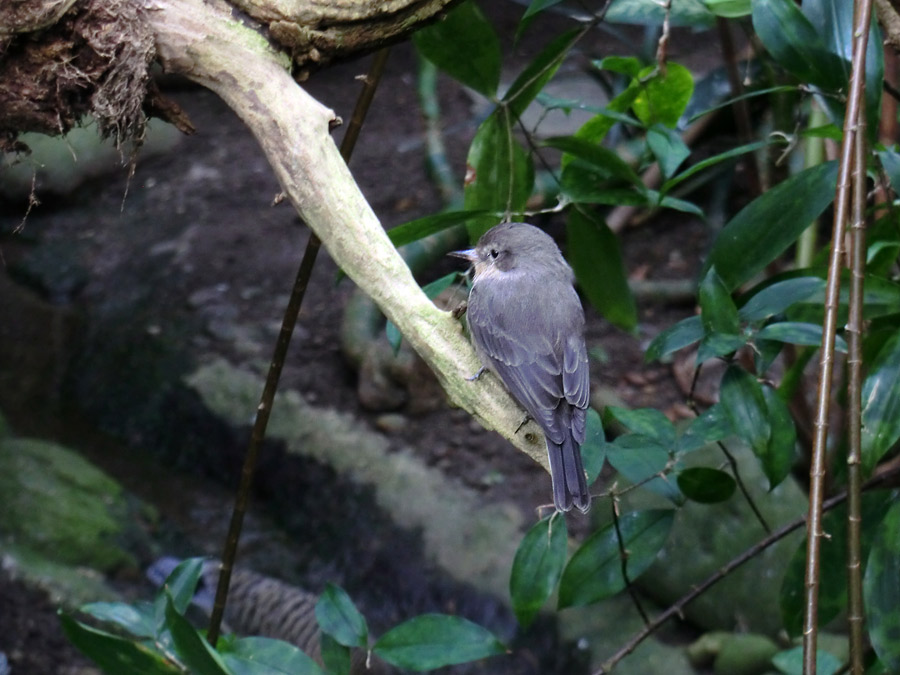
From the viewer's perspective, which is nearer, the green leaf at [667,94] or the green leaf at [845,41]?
the green leaf at [845,41]

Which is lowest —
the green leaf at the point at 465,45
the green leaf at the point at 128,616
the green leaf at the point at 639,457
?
the green leaf at the point at 128,616

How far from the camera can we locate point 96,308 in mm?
4957

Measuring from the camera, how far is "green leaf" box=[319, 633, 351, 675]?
5.75 feet

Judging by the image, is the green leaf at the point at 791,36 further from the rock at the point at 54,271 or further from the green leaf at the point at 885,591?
the rock at the point at 54,271

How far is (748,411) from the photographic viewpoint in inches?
64.9

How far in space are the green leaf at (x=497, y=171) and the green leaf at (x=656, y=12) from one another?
325mm

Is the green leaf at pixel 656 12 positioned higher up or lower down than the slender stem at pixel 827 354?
higher up

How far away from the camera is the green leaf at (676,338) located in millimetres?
1744

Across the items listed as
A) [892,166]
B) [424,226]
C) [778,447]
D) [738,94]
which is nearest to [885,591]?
[778,447]

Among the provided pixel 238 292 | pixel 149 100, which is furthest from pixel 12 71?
pixel 238 292

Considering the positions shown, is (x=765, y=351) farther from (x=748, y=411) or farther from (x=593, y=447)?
(x=593, y=447)

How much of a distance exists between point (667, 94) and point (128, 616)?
1.57 metres

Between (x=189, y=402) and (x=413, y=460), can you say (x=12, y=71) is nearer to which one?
(x=413, y=460)

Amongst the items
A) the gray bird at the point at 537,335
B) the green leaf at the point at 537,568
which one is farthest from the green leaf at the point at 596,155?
the green leaf at the point at 537,568
